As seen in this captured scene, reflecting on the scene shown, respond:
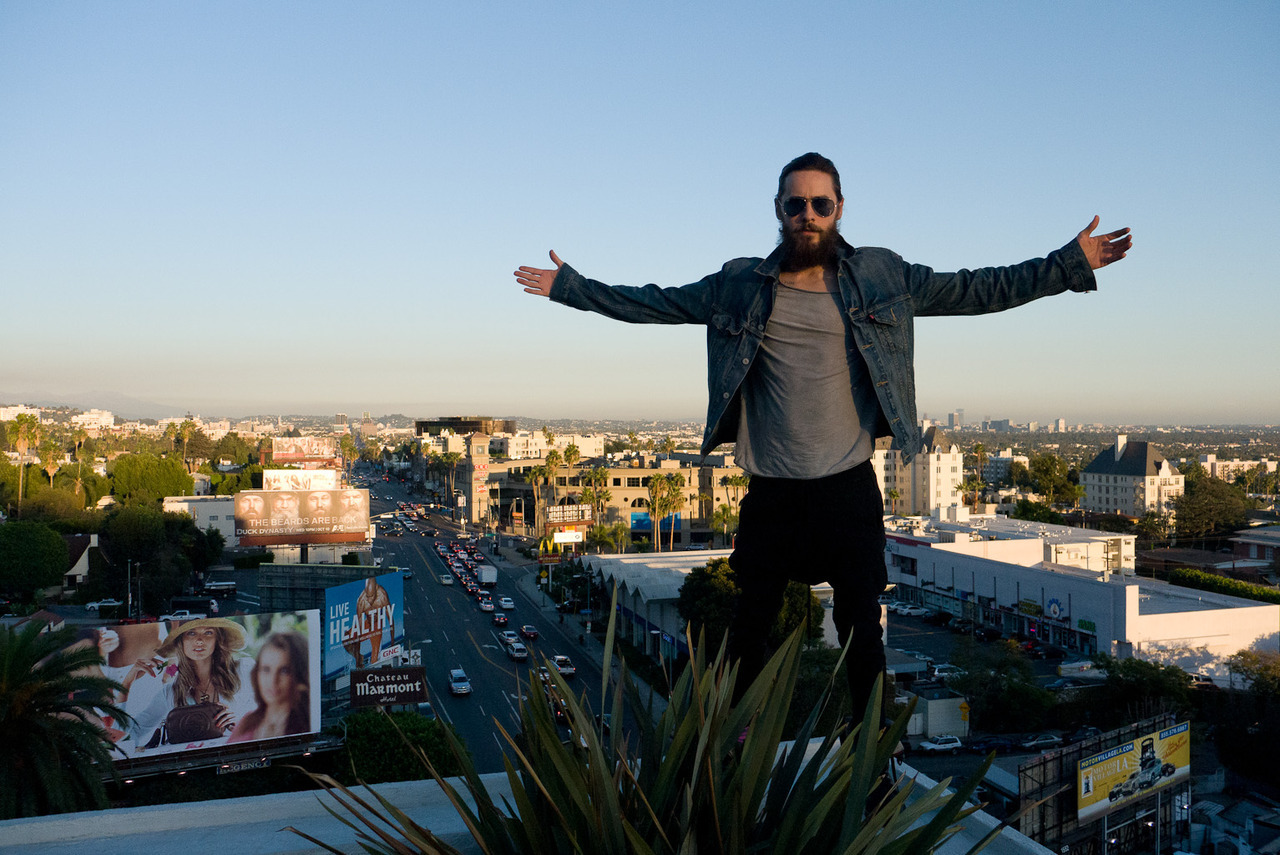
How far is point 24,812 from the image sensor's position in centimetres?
1338

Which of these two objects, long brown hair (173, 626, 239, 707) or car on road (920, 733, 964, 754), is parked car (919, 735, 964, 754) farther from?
long brown hair (173, 626, 239, 707)

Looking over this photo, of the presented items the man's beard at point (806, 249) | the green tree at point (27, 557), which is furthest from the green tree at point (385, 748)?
the green tree at point (27, 557)

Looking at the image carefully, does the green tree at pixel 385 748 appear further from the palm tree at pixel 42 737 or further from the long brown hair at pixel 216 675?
the palm tree at pixel 42 737

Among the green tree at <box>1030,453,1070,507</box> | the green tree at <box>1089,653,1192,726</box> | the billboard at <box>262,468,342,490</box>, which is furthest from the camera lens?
the green tree at <box>1030,453,1070,507</box>

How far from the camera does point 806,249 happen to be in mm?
3510

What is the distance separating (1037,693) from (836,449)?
2804cm

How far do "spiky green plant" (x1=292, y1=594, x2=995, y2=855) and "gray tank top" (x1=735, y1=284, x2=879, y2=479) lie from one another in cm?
90

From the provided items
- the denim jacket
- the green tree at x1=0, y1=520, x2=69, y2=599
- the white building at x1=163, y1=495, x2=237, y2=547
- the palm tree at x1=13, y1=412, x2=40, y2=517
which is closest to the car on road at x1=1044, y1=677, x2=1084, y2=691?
the denim jacket

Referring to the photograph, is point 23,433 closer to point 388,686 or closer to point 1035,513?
point 388,686

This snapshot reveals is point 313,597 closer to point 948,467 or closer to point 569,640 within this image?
point 569,640

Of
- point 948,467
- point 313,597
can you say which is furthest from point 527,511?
point 313,597

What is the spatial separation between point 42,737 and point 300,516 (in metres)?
33.0

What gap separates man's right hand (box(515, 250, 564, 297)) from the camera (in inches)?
141

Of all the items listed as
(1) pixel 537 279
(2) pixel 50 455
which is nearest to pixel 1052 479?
(2) pixel 50 455
